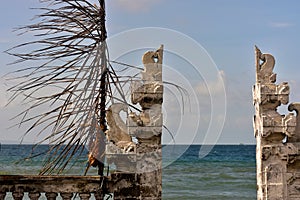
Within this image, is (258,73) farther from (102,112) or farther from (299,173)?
(102,112)

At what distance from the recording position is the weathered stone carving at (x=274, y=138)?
25.4ft

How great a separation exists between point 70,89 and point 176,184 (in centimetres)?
2197

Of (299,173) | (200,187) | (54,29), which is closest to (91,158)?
(54,29)

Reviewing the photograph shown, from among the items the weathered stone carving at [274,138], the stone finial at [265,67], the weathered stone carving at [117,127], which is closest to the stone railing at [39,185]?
the weathered stone carving at [117,127]

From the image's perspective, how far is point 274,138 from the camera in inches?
311

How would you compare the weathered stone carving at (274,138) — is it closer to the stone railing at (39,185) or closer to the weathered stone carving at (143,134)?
the weathered stone carving at (143,134)

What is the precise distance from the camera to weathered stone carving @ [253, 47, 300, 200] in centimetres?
775

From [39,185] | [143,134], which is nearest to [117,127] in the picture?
[143,134]

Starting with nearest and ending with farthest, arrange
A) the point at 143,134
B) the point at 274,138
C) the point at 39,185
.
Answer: the point at 39,185, the point at 143,134, the point at 274,138

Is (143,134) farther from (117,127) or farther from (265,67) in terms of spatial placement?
(265,67)

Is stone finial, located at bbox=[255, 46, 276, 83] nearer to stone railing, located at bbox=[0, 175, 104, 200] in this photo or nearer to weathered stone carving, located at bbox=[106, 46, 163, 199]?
weathered stone carving, located at bbox=[106, 46, 163, 199]

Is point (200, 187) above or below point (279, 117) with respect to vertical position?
below

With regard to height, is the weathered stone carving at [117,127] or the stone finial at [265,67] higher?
the stone finial at [265,67]

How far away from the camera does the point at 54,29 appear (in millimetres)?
7727
